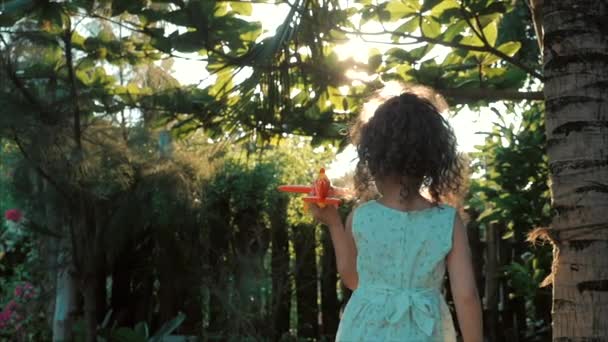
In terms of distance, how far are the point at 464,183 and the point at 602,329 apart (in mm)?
570

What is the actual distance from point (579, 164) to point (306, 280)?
535 centimetres

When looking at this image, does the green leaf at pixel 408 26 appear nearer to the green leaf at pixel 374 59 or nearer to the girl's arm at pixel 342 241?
the green leaf at pixel 374 59

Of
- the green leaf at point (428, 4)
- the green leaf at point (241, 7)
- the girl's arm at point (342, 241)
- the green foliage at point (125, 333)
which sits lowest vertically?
the green foliage at point (125, 333)

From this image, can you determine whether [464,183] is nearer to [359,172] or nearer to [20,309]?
[359,172]

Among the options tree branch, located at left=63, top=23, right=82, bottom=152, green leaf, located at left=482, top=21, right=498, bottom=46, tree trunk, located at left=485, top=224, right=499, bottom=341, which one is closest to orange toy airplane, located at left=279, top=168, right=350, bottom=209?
green leaf, located at left=482, top=21, right=498, bottom=46

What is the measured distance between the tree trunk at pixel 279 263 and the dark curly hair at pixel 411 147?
484 cm

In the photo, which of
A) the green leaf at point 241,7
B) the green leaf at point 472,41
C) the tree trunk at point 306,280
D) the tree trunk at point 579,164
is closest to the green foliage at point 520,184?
the tree trunk at point 306,280

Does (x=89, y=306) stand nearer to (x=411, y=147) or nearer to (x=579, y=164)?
(x=579, y=164)

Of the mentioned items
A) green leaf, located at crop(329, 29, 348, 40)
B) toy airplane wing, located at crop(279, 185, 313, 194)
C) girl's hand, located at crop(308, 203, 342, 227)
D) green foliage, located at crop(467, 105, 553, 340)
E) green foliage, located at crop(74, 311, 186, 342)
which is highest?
green leaf, located at crop(329, 29, 348, 40)

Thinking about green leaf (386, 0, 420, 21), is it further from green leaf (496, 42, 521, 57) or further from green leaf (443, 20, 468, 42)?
green leaf (496, 42, 521, 57)

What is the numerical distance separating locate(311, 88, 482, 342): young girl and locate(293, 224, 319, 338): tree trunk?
17.0 feet

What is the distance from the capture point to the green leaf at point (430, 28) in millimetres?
3939

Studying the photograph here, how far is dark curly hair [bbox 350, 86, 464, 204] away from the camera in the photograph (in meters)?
2.30

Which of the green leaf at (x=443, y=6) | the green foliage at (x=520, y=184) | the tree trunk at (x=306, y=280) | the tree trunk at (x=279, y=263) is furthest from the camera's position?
the tree trunk at (x=306, y=280)
